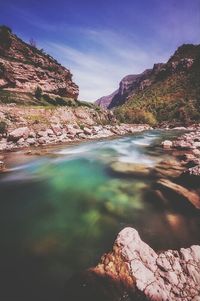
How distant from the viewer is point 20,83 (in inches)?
1923

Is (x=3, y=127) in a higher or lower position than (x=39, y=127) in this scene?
higher

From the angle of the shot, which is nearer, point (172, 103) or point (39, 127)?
point (39, 127)

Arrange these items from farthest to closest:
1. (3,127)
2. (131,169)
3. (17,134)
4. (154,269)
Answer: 1. (3,127)
2. (17,134)
3. (131,169)
4. (154,269)

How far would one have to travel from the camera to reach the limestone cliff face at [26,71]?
47.3 m

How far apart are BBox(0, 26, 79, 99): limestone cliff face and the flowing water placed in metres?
42.0

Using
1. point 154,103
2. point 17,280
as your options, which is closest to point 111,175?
point 17,280

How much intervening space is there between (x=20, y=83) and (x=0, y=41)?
44.7ft

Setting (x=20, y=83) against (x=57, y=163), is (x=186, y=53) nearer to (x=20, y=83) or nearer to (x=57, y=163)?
(x=20, y=83)

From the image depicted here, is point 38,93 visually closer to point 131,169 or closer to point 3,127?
point 3,127

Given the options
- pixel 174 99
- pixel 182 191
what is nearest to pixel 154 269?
pixel 182 191

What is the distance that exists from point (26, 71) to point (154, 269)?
55.4m

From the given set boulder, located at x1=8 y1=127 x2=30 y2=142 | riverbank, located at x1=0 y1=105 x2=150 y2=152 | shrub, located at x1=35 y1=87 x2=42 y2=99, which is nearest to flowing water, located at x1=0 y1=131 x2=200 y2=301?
boulder, located at x1=8 y1=127 x2=30 y2=142

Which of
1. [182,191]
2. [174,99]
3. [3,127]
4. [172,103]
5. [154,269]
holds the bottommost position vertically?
[182,191]

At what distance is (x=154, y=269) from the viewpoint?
459 centimetres
